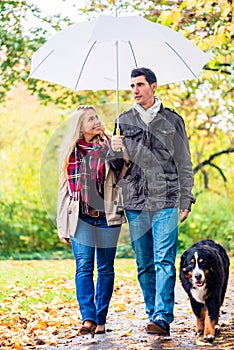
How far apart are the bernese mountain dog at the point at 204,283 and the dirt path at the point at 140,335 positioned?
14 cm

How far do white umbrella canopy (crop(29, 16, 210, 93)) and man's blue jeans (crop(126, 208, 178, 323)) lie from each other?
3.58ft

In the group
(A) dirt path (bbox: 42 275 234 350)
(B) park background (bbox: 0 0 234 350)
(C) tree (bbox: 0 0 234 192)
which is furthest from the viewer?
(C) tree (bbox: 0 0 234 192)

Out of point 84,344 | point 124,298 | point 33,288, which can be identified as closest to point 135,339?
point 84,344

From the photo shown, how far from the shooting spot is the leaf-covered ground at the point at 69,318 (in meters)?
5.50

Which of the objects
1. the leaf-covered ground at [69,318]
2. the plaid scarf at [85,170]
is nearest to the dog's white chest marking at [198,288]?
the leaf-covered ground at [69,318]

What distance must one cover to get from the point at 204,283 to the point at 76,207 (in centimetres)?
113

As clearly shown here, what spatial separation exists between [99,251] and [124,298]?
324 centimetres

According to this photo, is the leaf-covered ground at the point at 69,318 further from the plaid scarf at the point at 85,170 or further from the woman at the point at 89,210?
the plaid scarf at the point at 85,170

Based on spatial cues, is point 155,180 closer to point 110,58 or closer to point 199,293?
point 199,293

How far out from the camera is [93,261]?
224 inches

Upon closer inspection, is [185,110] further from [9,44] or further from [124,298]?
[124,298]

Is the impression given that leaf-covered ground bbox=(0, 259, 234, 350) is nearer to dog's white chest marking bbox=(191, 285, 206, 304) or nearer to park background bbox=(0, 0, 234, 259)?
dog's white chest marking bbox=(191, 285, 206, 304)

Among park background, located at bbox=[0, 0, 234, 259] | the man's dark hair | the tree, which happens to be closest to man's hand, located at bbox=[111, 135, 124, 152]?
the man's dark hair

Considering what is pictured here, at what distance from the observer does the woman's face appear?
5762 millimetres
